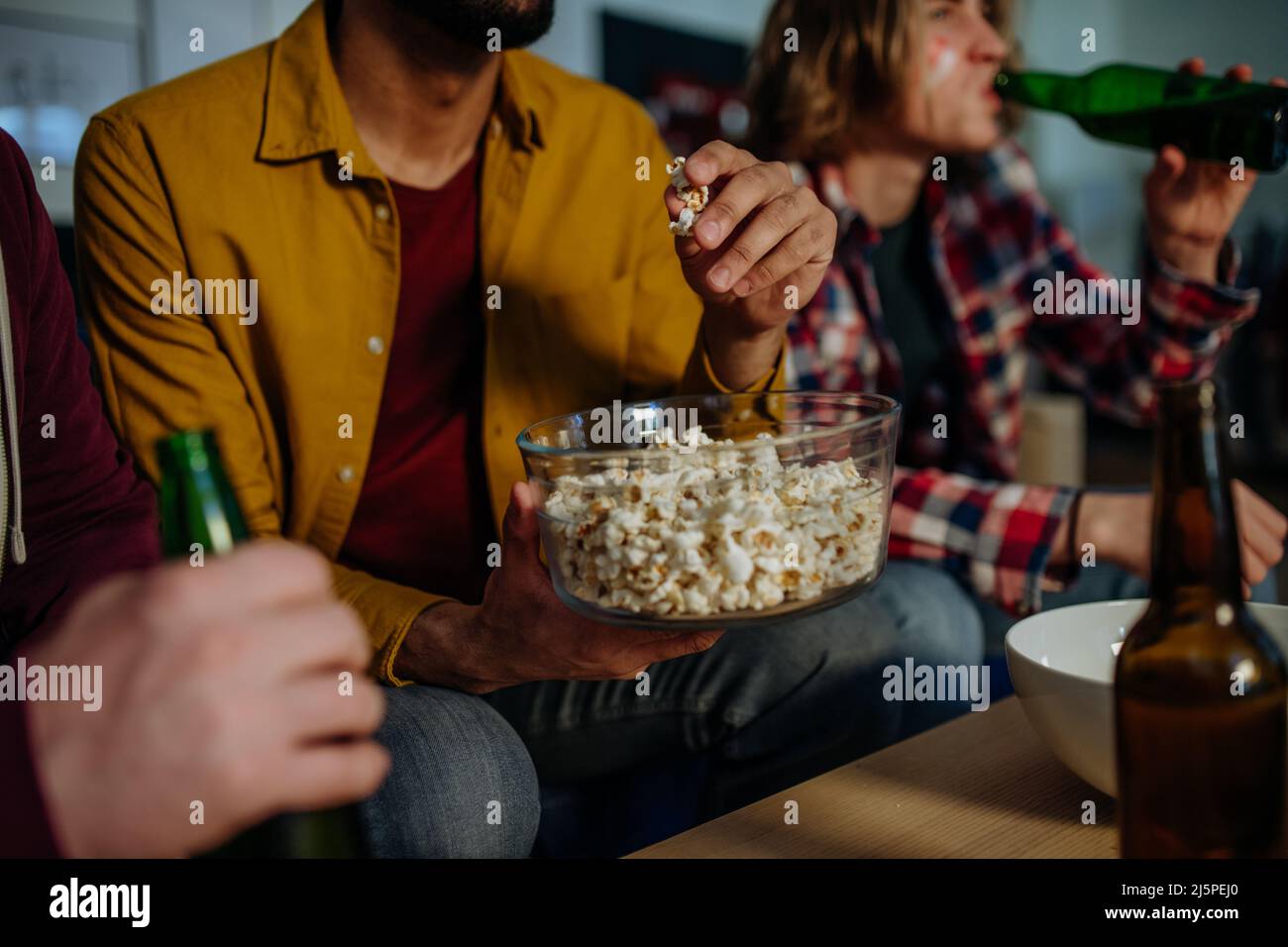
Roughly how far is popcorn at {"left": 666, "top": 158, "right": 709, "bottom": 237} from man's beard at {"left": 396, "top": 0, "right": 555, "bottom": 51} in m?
0.36

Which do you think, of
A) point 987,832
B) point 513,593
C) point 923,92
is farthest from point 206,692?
point 923,92

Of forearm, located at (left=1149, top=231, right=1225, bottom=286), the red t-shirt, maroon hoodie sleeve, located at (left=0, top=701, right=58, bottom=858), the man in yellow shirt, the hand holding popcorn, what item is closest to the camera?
maroon hoodie sleeve, located at (left=0, top=701, right=58, bottom=858)

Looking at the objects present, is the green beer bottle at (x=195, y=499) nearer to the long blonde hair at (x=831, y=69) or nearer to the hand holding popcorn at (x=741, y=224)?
the hand holding popcorn at (x=741, y=224)

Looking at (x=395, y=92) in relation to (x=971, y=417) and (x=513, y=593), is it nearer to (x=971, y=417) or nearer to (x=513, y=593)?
(x=513, y=593)

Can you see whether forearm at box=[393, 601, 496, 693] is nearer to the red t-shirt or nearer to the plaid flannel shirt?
the red t-shirt

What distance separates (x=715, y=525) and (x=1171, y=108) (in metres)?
1.03

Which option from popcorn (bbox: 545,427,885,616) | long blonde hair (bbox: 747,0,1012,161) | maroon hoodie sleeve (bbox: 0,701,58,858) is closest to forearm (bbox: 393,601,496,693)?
popcorn (bbox: 545,427,885,616)

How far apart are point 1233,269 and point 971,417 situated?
397mm

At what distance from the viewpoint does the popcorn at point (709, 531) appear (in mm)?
600

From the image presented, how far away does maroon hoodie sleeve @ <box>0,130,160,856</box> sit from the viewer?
2.80ft

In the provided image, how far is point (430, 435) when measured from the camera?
3.76 feet

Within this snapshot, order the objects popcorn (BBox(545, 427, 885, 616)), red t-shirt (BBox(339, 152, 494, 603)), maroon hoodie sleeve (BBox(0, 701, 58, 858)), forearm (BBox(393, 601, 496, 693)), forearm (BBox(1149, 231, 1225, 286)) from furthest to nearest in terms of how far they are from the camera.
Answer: forearm (BBox(1149, 231, 1225, 286)) < red t-shirt (BBox(339, 152, 494, 603)) < forearm (BBox(393, 601, 496, 693)) < popcorn (BBox(545, 427, 885, 616)) < maroon hoodie sleeve (BBox(0, 701, 58, 858))

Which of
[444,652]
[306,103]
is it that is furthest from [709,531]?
[306,103]

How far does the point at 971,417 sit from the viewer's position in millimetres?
1609
